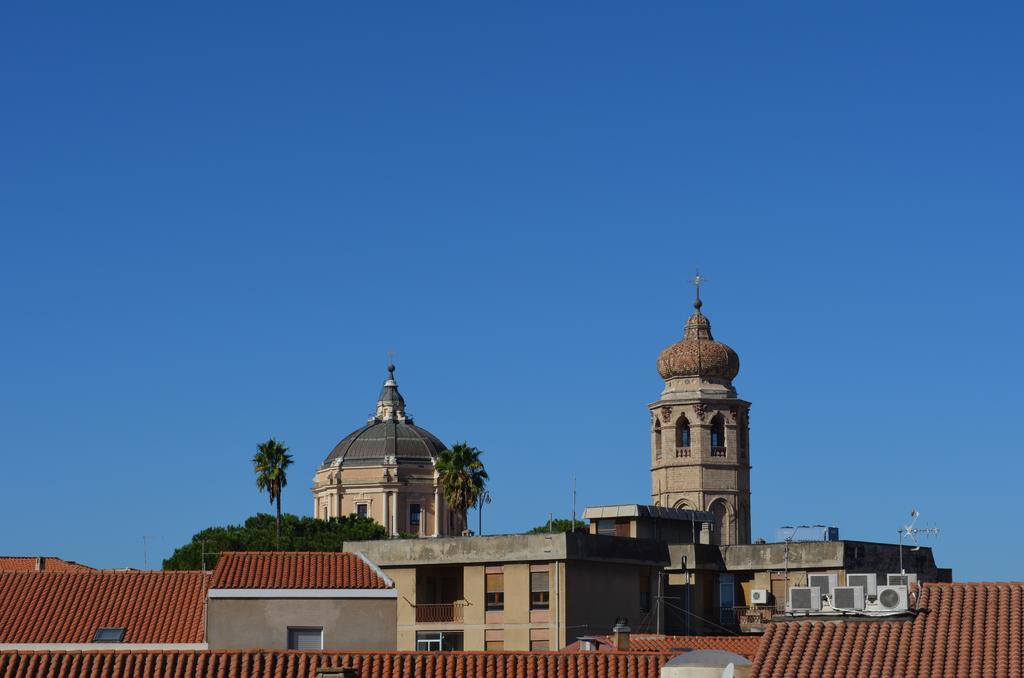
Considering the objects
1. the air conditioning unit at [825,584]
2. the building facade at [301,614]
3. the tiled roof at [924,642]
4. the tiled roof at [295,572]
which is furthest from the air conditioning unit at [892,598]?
the tiled roof at [295,572]

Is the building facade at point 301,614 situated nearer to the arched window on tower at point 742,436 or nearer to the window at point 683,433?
the window at point 683,433

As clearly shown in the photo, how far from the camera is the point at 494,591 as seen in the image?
62219 millimetres

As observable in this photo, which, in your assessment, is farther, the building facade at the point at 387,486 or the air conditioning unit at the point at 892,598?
the building facade at the point at 387,486

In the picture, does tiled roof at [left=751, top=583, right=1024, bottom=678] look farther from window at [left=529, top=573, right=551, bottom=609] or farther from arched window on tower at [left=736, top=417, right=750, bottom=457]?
arched window on tower at [left=736, top=417, right=750, bottom=457]

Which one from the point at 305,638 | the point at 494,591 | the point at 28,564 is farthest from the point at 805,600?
the point at 28,564

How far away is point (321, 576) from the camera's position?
50719mm

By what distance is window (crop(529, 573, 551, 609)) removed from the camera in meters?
60.7

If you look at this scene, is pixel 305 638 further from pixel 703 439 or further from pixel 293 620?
pixel 703 439

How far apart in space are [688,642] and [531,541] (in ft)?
46.9

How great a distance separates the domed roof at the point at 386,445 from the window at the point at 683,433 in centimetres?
4556

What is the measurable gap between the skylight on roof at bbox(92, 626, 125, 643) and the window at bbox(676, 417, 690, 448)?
59.0 meters

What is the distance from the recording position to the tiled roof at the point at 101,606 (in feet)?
170

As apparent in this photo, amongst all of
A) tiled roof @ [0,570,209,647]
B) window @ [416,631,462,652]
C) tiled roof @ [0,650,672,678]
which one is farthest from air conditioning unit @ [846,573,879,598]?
window @ [416,631,462,652]

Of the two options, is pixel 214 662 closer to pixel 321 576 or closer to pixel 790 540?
pixel 321 576
